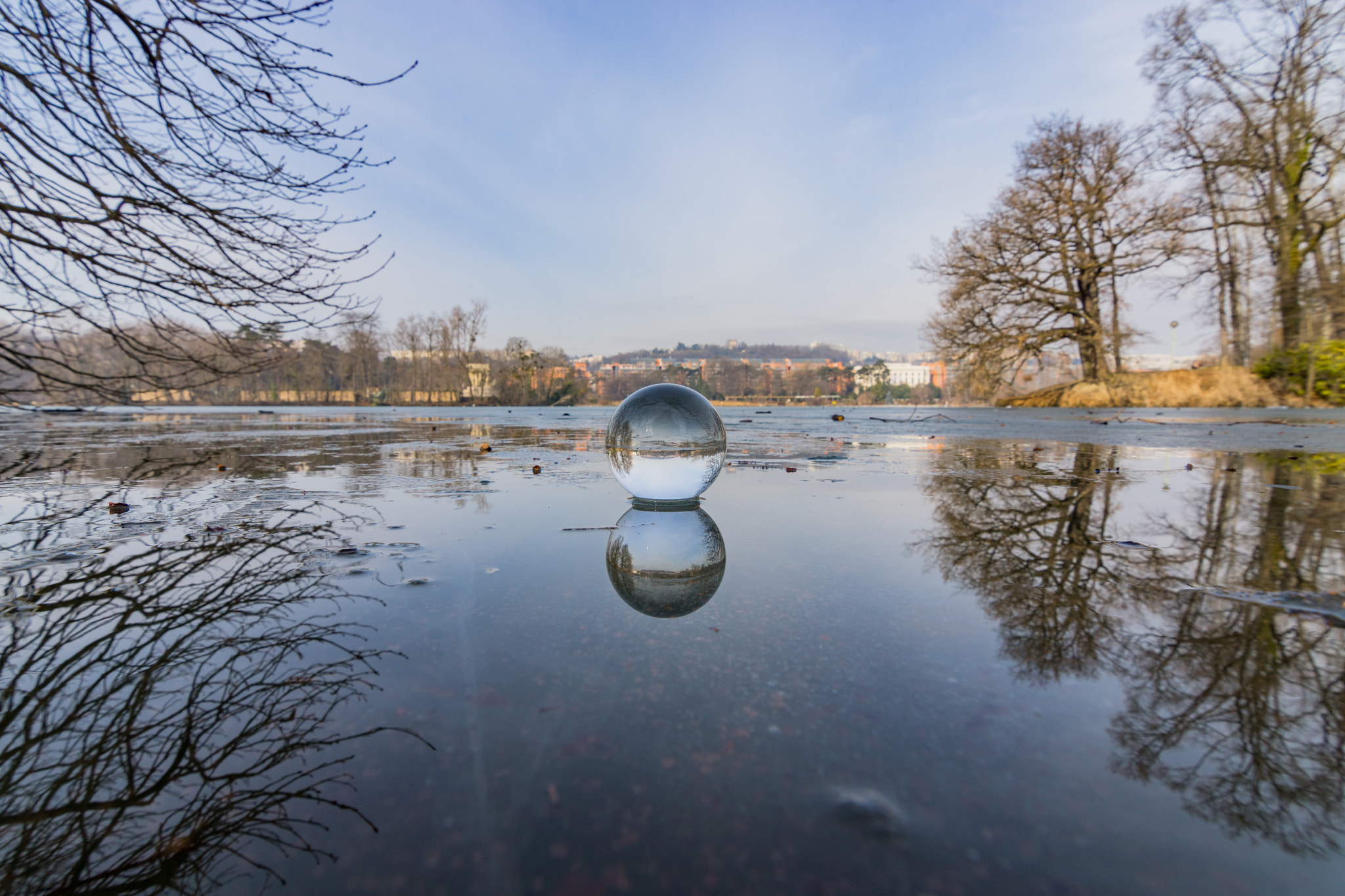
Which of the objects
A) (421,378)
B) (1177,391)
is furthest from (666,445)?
(421,378)

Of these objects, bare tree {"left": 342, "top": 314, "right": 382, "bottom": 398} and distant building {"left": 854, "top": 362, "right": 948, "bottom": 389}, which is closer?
distant building {"left": 854, "top": 362, "right": 948, "bottom": 389}

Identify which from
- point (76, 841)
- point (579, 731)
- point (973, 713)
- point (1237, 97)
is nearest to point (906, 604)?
point (973, 713)

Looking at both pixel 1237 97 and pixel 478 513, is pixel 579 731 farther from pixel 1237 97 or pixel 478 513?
pixel 1237 97

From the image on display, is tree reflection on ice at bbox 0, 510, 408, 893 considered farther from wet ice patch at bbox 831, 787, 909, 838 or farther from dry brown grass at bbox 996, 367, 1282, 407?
dry brown grass at bbox 996, 367, 1282, 407

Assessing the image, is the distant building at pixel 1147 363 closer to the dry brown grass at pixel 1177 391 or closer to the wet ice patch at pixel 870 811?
the dry brown grass at pixel 1177 391

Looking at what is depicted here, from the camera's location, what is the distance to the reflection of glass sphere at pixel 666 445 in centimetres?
418

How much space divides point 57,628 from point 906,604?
10.4 feet

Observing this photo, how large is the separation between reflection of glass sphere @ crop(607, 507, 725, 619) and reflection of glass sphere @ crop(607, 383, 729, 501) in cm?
40

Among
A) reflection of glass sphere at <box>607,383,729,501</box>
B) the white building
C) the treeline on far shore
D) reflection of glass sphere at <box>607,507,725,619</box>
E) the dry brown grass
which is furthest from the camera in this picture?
the white building

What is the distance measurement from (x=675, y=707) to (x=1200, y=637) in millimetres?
1823

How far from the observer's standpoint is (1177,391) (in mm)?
21141

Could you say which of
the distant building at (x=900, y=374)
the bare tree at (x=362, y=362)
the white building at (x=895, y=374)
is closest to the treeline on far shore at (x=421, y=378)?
the bare tree at (x=362, y=362)

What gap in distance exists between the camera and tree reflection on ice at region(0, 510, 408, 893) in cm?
102

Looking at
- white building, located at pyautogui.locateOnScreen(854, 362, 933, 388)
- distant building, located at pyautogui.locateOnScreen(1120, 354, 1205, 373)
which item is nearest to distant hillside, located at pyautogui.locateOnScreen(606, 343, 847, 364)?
white building, located at pyautogui.locateOnScreen(854, 362, 933, 388)
